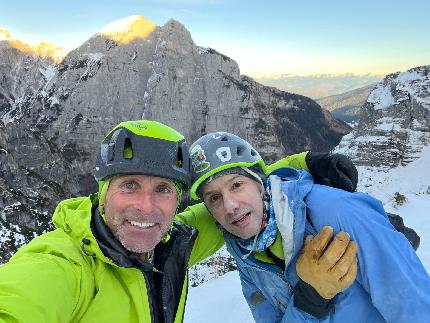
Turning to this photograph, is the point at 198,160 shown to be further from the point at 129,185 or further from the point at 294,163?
the point at 294,163

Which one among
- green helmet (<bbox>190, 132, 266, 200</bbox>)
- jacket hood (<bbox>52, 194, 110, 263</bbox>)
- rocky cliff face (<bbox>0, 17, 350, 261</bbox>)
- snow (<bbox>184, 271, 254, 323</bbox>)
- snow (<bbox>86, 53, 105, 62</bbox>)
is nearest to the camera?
jacket hood (<bbox>52, 194, 110, 263</bbox>)

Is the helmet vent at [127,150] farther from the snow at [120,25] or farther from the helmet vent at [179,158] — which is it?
the snow at [120,25]

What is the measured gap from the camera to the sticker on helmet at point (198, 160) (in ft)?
14.8

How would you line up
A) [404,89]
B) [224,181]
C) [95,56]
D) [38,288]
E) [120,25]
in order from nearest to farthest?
1. [38,288]
2. [224,181]
3. [404,89]
4. [95,56]
5. [120,25]

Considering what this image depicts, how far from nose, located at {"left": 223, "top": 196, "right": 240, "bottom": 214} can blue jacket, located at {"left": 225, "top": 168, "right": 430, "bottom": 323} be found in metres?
0.42

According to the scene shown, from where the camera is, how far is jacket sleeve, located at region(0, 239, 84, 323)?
233 centimetres

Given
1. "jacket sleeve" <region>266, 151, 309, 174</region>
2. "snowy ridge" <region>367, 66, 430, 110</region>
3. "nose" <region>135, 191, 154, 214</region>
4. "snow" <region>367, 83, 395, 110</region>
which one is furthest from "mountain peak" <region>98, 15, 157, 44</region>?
"nose" <region>135, 191, 154, 214</region>

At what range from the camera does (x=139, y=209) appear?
3557 mm

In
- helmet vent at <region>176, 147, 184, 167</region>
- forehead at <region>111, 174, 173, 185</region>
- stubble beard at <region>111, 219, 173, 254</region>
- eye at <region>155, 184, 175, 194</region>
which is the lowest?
stubble beard at <region>111, 219, 173, 254</region>

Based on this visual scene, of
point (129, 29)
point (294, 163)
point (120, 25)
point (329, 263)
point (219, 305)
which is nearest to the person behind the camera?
point (329, 263)

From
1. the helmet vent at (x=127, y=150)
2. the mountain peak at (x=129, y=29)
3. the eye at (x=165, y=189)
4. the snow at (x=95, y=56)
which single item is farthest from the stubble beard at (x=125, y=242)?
the mountain peak at (x=129, y=29)

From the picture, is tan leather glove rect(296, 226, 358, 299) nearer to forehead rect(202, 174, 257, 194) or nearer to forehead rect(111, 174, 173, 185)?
forehead rect(202, 174, 257, 194)

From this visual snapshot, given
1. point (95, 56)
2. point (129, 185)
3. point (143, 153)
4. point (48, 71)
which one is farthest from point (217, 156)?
point (48, 71)

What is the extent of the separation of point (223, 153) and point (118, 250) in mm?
1785
